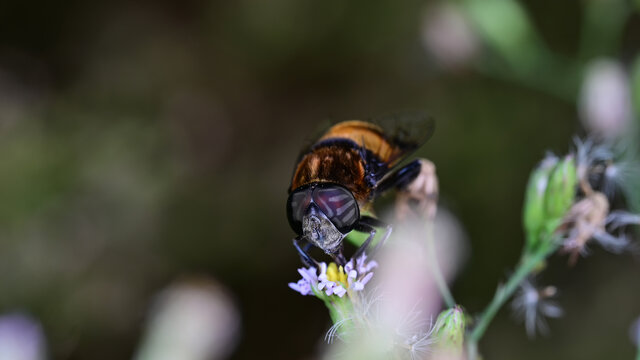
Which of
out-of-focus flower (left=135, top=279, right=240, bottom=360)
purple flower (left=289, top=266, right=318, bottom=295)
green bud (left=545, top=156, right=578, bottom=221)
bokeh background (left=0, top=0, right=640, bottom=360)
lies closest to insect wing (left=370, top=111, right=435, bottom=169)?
green bud (left=545, top=156, right=578, bottom=221)

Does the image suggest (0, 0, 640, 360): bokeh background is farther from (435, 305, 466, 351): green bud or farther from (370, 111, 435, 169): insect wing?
(435, 305, 466, 351): green bud

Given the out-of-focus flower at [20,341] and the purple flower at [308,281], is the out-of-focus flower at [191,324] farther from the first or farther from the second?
the purple flower at [308,281]

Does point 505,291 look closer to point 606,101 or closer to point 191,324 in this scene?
point 191,324

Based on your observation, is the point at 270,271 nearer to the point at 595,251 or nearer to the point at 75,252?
the point at 75,252

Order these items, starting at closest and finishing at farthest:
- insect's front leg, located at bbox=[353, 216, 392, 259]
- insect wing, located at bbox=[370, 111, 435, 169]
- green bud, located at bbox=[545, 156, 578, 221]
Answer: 1. insect's front leg, located at bbox=[353, 216, 392, 259]
2. green bud, located at bbox=[545, 156, 578, 221]
3. insect wing, located at bbox=[370, 111, 435, 169]

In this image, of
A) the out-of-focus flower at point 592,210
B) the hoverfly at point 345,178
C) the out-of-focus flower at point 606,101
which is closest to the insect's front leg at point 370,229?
the hoverfly at point 345,178

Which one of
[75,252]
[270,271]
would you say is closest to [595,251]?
[270,271]
